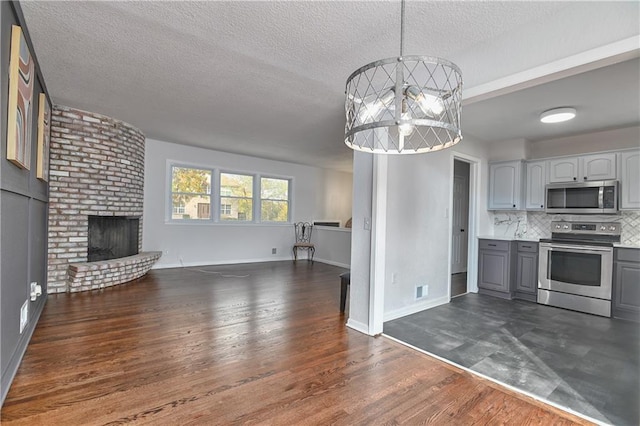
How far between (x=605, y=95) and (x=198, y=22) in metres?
3.67

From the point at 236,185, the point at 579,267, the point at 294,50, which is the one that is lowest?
the point at 579,267

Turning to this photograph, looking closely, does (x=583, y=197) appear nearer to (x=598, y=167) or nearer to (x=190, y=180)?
(x=598, y=167)

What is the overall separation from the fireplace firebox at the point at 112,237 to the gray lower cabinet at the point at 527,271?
19.1ft

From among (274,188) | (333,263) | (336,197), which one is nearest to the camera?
(333,263)

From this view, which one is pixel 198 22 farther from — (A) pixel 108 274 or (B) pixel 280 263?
(B) pixel 280 263

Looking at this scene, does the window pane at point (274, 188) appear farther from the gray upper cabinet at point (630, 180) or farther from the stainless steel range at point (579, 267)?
the gray upper cabinet at point (630, 180)

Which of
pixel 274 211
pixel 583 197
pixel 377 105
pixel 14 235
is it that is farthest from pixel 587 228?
pixel 14 235

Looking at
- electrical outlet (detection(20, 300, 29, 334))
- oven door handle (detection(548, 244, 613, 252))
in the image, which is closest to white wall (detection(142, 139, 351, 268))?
electrical outlet (detection(20, 300, 29, 334))

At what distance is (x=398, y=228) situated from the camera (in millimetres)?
3369

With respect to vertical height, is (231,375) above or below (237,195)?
below

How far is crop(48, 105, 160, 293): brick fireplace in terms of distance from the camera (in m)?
4.00

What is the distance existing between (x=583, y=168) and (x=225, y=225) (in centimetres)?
604

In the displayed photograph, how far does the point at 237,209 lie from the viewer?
22.7 feet

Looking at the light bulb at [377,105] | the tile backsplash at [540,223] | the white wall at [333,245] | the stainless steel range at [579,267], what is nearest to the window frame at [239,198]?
the white wall at [333,245]
